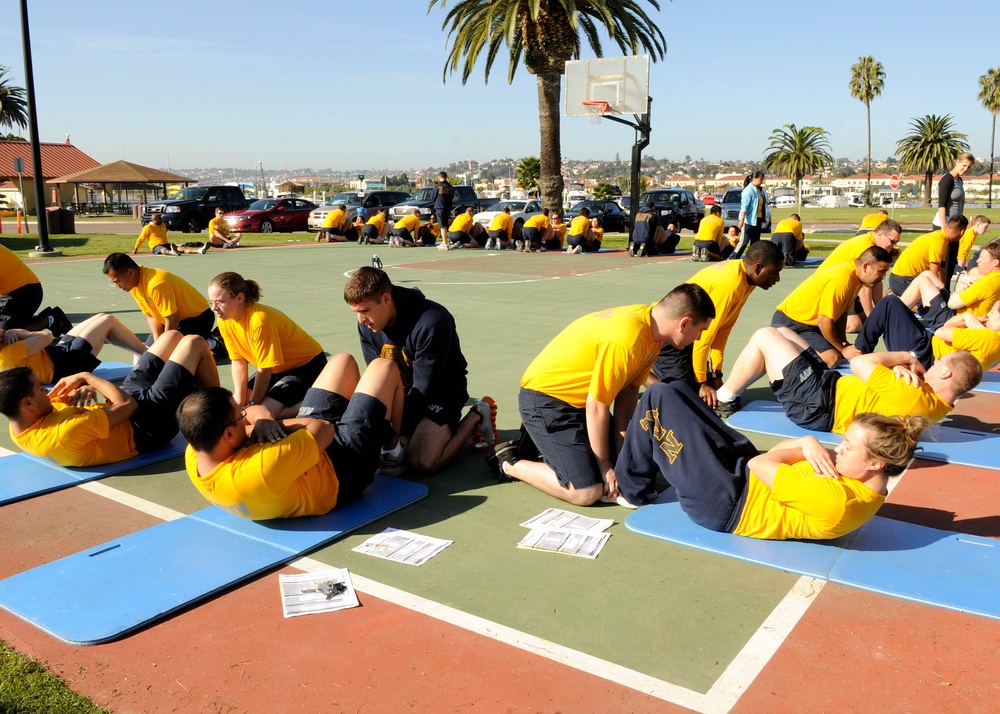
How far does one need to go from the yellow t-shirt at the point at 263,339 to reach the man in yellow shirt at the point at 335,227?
18602mm

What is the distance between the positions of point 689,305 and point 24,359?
5178mm

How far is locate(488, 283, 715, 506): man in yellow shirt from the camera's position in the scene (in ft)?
13.7

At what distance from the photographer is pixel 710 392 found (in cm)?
624

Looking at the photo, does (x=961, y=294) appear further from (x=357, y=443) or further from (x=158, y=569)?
(x=158, y=569)

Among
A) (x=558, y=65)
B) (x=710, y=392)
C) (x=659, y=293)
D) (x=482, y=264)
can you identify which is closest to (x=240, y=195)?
(x=558, y=65)

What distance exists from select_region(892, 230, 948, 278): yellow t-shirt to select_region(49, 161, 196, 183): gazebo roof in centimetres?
4146

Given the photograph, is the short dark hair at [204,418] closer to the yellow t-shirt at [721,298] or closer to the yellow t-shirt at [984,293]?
the yellow t-shirt at [721,298]

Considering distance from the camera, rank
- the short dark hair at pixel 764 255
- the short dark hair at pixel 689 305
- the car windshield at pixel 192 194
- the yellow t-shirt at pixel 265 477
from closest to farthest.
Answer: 1. the yellow t-shirt at pixel 265 477
2. the short dark hair at pixel 689 305
3. the short dark hair at pixel 764 255
4. the car windshield at pixel 192 194

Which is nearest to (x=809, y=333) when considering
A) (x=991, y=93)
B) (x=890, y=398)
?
(x=890, y=398)

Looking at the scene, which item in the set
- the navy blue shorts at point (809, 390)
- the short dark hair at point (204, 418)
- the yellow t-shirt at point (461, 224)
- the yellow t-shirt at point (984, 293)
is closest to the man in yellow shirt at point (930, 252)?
the yellow t-shirt at point (984, 293)

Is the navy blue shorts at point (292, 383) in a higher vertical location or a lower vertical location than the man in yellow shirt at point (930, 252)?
lower

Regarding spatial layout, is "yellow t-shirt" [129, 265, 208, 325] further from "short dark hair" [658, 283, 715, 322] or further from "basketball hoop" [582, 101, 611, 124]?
"basketball hoop" [582, 101, 611, 124]

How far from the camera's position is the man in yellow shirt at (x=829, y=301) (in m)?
6.50

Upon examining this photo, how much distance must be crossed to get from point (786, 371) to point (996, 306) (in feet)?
8.01
